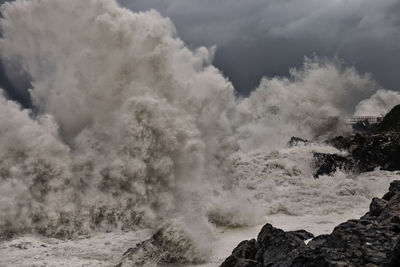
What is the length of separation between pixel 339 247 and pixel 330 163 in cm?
1740

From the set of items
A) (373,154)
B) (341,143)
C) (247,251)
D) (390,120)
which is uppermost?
Result: (390,120)

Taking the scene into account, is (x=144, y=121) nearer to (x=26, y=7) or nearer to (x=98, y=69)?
(x=98, y=69)

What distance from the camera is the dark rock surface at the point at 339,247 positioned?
25.3 feet

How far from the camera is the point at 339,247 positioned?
28.1 ft

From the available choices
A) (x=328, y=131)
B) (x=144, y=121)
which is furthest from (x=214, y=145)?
(x=328, y=131)

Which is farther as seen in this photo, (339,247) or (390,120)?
(390,120)

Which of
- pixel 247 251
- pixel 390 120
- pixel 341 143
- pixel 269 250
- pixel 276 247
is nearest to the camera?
pixel 276 247

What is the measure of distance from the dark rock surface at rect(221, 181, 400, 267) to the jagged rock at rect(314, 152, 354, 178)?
13.2 metres

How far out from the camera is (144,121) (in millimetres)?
16688

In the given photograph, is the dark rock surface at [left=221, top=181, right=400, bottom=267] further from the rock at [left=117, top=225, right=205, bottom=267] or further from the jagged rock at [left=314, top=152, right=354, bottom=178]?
the jagged rock at [left=314, top=152, right=354, bottom=178]

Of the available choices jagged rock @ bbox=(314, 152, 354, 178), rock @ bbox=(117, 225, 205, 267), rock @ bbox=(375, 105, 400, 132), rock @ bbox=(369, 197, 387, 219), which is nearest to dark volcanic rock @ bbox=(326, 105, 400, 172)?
jagged rock @ bbox=(314, 152, 354, 178)

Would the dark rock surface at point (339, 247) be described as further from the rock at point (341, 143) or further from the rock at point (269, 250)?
the rock at point (341, 143)

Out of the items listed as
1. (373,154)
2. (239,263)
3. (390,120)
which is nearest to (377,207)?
(239,263)

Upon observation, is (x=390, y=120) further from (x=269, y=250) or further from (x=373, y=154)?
(x=269, y=250)
